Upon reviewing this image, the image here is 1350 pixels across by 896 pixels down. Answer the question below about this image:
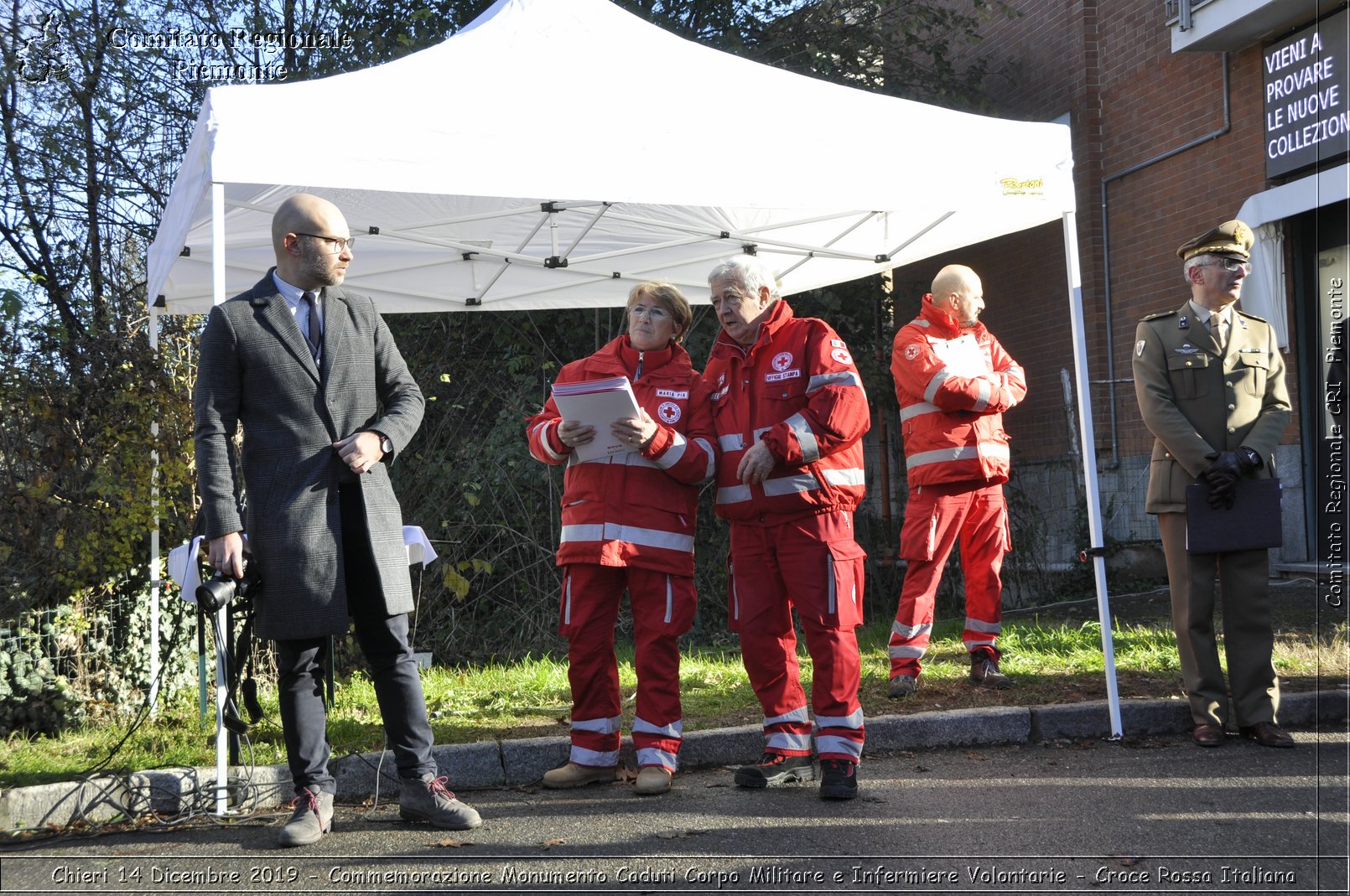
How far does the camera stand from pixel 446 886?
11.4ft

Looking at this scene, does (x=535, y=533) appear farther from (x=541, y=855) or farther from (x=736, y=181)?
(x=541, y=855)

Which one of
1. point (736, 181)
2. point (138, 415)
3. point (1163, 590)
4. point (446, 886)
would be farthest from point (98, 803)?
point (1163, 590)

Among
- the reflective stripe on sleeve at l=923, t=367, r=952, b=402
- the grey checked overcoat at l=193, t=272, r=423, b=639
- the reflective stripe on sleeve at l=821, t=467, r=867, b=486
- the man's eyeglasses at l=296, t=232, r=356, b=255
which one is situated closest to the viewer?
the grey checked overcoat at l=193, t=272, r=423, b=639

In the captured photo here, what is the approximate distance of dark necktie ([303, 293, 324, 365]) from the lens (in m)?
4.20

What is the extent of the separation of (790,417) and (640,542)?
796 mm

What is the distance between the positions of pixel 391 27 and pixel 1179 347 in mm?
8376

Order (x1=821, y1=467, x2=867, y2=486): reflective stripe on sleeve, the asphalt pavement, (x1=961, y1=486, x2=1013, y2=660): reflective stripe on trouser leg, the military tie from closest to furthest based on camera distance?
the asphalt pavement < (x1=821, y1=467, x2=867, y2=486): reflective stripe on sleeve < the military tie < (x1=961, y1=486, x2=1013, y2=660): reflective stripe on trouser leg

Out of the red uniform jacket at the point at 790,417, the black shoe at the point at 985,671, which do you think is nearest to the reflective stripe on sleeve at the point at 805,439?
the red uniform jacket at the point at 790,417

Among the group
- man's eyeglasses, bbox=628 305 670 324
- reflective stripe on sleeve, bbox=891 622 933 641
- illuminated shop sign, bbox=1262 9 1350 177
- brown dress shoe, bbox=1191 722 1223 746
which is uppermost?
illuminated shop sign, bbox=1262 9 1350 177

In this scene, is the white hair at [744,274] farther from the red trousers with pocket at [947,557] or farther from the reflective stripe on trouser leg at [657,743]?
the reflective stripe on trouser leg at [657,743]

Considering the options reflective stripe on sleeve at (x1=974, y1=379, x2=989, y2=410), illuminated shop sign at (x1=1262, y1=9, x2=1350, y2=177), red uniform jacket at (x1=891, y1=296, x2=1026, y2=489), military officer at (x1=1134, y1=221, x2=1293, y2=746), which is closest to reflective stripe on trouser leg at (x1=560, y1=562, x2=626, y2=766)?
red uniform jacket at (x1=891, y1=296, x2=1026, y2=489)

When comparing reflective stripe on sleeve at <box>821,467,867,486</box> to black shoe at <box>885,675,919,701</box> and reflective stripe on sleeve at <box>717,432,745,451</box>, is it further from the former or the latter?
black shoe at <box>885,675,919,701</box>

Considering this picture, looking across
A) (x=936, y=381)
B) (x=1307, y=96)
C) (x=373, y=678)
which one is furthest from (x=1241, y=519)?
(x=1307, y=96)

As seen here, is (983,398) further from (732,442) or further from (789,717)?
(789,717)
